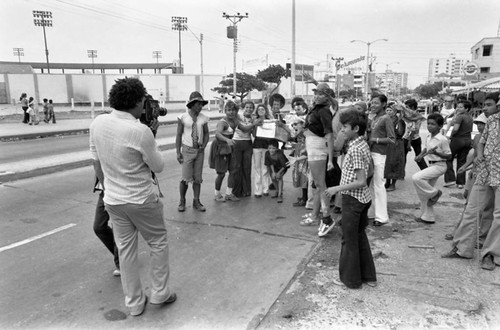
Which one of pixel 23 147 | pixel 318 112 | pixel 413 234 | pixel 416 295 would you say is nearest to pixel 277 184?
pixel 318 112

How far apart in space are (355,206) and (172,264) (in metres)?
1.99

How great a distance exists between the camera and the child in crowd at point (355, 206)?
134 inches

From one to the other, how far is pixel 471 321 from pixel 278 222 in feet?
9.32

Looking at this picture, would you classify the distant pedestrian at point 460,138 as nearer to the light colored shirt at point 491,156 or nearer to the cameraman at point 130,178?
the light colored shirt at point 491,156

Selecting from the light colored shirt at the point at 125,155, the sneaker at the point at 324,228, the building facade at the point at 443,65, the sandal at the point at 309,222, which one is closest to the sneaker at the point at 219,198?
the sandal at the point at 309,222

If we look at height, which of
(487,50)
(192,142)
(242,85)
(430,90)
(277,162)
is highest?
(487,50)

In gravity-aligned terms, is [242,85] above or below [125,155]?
above

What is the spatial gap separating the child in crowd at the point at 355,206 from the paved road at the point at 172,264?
0.62 m

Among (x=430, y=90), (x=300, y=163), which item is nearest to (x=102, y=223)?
(x=300, y=163)

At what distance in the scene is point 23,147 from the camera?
12609mm

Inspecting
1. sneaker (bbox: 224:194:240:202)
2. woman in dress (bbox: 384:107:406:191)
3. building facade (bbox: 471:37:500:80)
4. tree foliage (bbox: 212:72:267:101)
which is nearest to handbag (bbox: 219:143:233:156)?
sneaker (bbox: 224:194:240:202)

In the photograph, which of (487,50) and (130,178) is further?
(487,50)

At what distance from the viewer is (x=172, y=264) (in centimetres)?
403

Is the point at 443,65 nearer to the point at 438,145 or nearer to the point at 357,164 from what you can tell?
the point at 438,145
